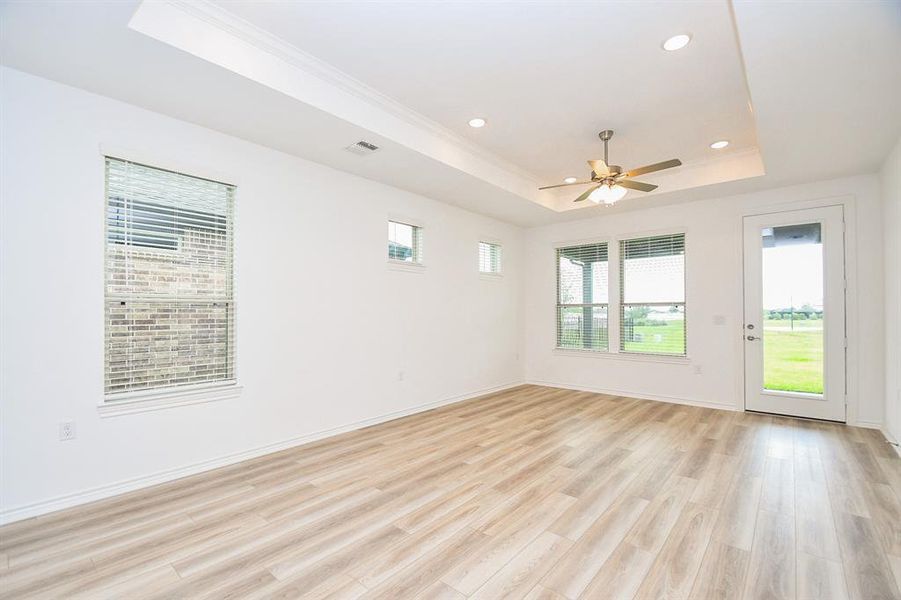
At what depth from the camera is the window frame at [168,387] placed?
2.89 m

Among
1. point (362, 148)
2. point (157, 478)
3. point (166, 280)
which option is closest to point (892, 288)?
point (362, 148)

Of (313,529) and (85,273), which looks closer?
(313,529)

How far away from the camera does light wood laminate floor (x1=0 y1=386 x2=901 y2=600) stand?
191 centimetres

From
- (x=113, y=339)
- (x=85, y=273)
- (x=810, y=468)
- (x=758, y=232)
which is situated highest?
(x=758, y=232)

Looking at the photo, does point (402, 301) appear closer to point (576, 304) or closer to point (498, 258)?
point (498, 258)

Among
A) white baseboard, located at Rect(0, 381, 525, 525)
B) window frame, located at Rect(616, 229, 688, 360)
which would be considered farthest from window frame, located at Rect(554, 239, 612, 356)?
white baseboard, located at Rect(0, 381, 525, 525)

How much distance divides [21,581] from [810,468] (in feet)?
17.0

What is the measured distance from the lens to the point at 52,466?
2643 mm

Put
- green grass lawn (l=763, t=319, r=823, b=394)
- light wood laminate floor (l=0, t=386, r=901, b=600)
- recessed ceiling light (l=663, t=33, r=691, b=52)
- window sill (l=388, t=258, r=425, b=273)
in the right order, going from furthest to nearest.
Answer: window sill (l=388, t=258, r=425, b=273), green grass lawn (l=763, t=319, r=823, b=394), recessed ceiling light (l=663, t=33, r=691, b=52), light wood laminate floor (l=0, t=386, r=901, b=600)

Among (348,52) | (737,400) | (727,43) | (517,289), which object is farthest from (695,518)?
(517,289)

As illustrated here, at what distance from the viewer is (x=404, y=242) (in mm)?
5199

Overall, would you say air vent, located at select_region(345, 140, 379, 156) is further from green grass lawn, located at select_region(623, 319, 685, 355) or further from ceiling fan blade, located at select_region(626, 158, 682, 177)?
green grass lawn, located at select_region(623, 319, 685, 355)

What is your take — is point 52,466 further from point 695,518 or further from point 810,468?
point 810,468

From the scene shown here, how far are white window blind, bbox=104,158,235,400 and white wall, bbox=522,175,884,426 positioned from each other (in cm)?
501
